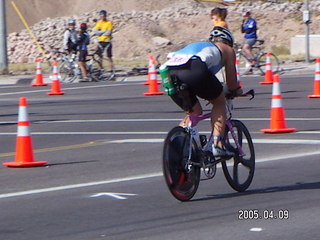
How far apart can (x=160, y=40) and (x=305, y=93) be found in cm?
2560

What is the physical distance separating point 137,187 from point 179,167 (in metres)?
1.31

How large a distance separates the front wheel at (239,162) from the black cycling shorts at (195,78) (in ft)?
2.15

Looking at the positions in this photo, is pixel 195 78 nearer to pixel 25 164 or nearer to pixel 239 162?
pixel 239 162

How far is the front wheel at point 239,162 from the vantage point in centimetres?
928

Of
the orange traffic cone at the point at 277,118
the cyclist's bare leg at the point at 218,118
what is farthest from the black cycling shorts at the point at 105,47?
the cyclist's bare leg at the point at 218,118

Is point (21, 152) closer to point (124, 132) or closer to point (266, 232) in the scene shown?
point (124, 132)

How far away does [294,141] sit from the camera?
13211 mm

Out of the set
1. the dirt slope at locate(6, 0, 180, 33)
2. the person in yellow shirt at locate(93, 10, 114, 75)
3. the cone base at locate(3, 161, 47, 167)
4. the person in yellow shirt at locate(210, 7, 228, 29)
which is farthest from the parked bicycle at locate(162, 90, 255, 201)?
the dirt slope at locate(6, 0, 180, 33)

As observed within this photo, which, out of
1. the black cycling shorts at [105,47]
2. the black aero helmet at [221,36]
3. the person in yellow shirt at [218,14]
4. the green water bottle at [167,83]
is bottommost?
the black cycling shorts at [105,47]

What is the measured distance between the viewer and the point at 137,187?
32.3 feet

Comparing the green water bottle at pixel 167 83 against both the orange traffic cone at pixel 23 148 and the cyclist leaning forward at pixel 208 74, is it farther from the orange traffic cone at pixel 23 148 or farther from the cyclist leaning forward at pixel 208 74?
the orange traffic cone at pixel 23 148

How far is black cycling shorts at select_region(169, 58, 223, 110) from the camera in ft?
28.3

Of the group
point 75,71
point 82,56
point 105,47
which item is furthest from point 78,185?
point 105,47

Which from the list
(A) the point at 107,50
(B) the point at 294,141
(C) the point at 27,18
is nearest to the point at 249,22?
(A) the point at 107,50
